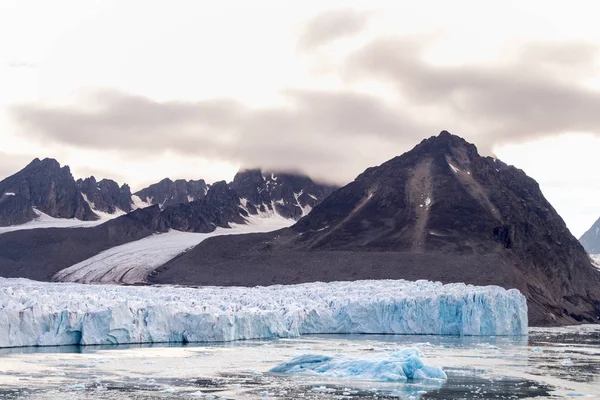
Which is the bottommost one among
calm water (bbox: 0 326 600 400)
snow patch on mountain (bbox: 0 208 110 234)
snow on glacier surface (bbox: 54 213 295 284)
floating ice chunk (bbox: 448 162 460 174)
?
calm water (bbox: 0 326 600 400)

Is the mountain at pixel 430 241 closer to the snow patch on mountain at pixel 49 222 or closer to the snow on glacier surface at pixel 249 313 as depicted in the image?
the snow on glacier surface at pixel 249 313

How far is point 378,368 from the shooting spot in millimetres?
26781

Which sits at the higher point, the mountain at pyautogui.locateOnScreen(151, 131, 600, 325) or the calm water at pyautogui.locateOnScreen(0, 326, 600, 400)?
the mountain at pyautogui.locateOnScreen(151, 131, 600, 325)

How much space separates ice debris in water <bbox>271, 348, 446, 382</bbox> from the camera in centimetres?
2645

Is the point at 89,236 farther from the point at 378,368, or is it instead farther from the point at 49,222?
the point at 378,368

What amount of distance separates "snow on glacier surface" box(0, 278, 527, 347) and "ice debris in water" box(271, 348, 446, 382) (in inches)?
470

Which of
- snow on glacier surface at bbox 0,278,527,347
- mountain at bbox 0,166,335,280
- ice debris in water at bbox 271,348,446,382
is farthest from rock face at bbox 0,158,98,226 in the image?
ice debris in water at bbox 271,348,446,382

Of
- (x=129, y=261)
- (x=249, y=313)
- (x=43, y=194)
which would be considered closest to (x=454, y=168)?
(x=129, y=261)

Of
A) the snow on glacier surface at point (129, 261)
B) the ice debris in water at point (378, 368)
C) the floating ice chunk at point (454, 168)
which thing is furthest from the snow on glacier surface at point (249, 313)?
the floating ice chunk at point (454, 168)

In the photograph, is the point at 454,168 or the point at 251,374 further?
the point at 454,168

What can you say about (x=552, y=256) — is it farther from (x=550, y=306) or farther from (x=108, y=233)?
(x=108, y=233)

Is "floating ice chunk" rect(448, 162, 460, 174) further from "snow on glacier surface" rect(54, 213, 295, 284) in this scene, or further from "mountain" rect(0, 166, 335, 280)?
"mountain" rect(0, 166, 335, 280)

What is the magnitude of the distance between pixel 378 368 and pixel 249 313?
16.9 meters

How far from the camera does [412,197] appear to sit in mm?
122938
